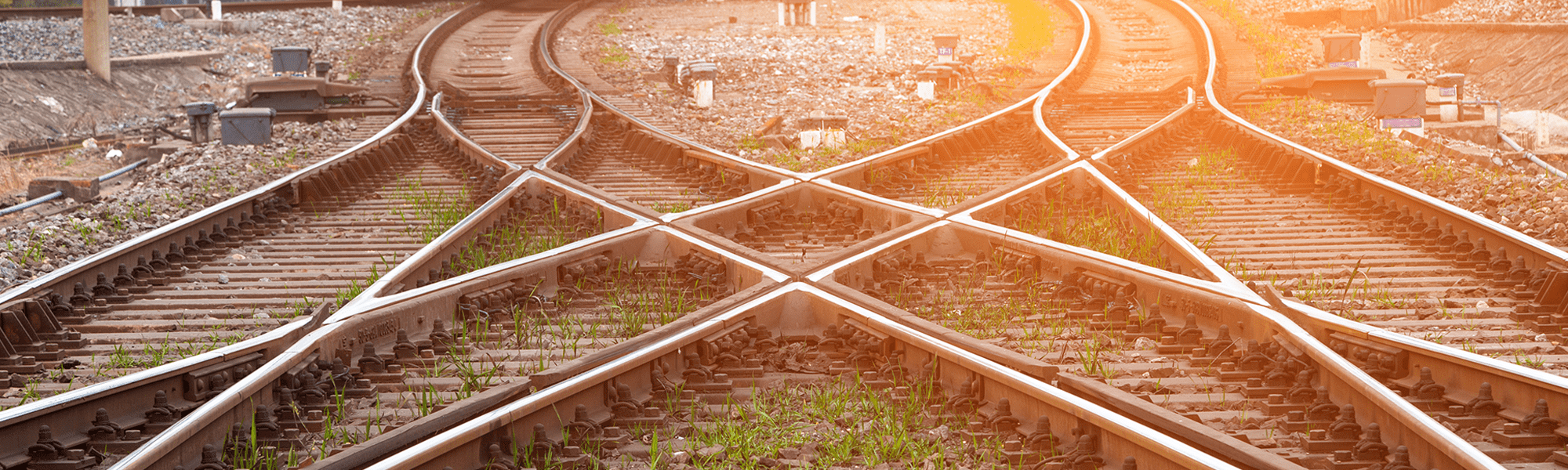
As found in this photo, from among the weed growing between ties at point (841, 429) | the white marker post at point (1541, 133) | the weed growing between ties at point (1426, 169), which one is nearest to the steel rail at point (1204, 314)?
the weed growing between ties at point (841, 429)

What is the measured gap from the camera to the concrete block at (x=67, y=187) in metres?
11.3

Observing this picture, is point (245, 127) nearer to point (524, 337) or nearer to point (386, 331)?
point (386, 331)

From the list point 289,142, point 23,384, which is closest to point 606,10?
point 289,142

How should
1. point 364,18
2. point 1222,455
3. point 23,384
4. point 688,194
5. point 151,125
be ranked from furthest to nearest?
point 364,18, point 151,125, point 688,194, point 23,384, point 1222,455

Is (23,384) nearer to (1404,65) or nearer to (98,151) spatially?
(98,151)

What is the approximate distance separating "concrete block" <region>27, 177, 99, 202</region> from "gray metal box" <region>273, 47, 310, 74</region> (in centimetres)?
503

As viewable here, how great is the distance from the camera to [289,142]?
40.9ft

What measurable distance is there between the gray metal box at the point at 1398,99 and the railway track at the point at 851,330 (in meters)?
2.94

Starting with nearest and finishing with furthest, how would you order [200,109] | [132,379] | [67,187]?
[132,379] → [67,187] → [200,109]

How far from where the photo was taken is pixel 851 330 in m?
5.57

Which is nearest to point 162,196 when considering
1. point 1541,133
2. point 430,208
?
point 430,208

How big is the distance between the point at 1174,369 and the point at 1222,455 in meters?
1.39

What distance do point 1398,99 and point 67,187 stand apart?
1294 centimetres

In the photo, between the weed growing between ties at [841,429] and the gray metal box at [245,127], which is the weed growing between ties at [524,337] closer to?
the weed growing between ties at [841,429]
